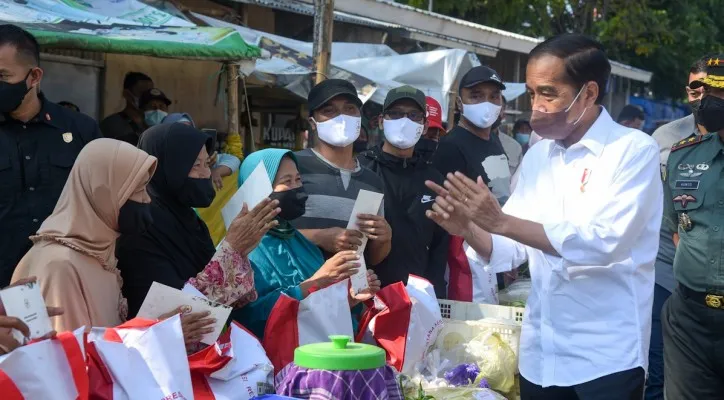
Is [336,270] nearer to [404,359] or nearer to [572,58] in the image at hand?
[404,359]

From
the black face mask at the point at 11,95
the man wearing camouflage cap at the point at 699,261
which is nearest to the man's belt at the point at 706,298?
the man wearing camouflage cap at the point at 699,261

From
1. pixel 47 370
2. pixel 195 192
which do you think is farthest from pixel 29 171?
pixel 47 370

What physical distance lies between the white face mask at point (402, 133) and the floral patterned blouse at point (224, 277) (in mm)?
2086

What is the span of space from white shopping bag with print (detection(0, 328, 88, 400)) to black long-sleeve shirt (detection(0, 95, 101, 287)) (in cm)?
156

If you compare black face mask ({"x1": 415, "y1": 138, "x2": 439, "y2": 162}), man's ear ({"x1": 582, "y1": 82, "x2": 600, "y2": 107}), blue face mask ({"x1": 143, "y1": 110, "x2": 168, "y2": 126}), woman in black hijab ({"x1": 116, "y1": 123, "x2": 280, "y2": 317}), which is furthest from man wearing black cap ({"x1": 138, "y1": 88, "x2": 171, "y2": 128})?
man's ear ({"x1": 582, "y1": 82, "x2": 600, "y2": 107})

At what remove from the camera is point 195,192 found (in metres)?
4.11

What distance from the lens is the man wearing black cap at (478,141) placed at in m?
6.52

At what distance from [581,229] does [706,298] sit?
144cm

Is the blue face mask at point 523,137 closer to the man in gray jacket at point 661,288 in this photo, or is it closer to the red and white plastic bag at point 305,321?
the man in gray jacket at point 661,288

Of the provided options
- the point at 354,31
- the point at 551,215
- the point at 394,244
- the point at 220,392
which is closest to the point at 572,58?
the point at 551,215

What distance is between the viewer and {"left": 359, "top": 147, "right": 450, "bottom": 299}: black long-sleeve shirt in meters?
5.48

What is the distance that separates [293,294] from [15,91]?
174cm

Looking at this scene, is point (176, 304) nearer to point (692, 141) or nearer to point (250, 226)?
point (250, 226)

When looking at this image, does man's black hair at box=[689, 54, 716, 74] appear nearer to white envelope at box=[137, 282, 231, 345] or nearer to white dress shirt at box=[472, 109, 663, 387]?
white dress shirt at box=[472, 109, 663, 387]
